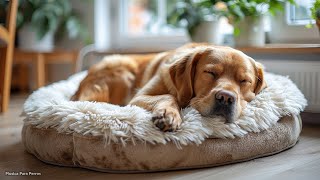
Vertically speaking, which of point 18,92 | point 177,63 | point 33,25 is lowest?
point 18,92

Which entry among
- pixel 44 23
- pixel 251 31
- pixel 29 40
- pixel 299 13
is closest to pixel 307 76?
pixel 251 31

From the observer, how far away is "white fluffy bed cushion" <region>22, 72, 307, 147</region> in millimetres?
1739

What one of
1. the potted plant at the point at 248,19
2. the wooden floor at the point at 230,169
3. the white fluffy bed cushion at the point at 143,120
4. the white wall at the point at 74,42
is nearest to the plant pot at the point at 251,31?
the potted plant at the point at 248,19

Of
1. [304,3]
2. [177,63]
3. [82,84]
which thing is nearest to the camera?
[177,63]

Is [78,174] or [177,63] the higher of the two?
[177,63]

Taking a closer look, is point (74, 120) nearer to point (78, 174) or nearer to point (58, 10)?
point (78, 174)

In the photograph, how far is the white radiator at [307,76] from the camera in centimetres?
272

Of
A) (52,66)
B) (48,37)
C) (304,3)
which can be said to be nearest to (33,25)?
(48,37)

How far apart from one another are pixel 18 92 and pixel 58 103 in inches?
123

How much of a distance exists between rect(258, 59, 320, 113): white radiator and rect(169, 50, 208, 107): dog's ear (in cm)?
95

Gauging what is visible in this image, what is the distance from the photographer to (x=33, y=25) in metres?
4.41

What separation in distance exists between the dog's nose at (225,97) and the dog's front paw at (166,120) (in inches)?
7.4

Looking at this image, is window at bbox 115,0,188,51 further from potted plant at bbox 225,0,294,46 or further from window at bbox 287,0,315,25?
window at bbox 287,0,315,25

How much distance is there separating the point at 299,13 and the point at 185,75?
1.51m
